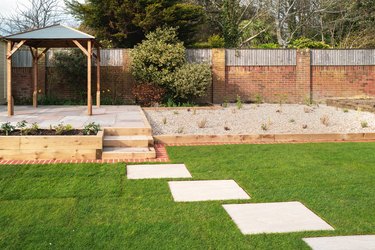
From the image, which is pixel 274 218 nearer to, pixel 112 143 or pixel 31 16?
pixel 112 143

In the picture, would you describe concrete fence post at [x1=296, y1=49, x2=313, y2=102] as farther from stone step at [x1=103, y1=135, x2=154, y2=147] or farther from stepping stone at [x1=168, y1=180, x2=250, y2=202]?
stepping stone at [x1=168, y1=180, x2=250, y2=202]

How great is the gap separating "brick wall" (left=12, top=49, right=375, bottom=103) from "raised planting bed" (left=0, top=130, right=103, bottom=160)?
932cm

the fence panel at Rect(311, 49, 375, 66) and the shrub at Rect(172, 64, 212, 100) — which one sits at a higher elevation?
→ the fence panel at Rect(311, 49, 375, 66)

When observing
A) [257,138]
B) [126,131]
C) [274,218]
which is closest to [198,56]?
[257,138]

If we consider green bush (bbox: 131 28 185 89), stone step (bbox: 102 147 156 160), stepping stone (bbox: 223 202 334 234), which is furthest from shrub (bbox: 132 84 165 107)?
stepping stone (bbox: 223 202 334 234)

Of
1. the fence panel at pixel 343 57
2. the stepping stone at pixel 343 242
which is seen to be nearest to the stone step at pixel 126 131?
the stepping stone at pixel 343 242

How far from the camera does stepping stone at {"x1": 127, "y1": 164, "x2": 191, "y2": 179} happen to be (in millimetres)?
5715

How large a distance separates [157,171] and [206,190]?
1.19 metres

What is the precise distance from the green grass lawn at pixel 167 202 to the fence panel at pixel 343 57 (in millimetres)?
10538

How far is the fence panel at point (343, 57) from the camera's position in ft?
55.8

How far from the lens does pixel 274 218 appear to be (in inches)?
157

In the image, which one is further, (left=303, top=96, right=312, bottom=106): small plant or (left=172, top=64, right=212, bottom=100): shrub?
(left=303, top=96, right=312, bottom=106): small plant

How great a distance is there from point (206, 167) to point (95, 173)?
5.24ft

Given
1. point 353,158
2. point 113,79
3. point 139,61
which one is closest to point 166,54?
point 139,61
